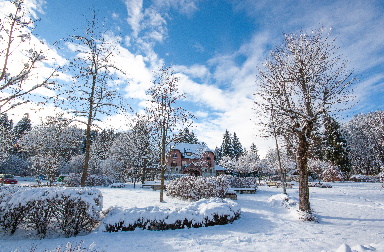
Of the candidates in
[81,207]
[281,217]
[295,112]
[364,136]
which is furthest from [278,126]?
[364,136]

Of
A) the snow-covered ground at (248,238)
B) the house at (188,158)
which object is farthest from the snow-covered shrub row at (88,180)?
the snow-covered ground at (248,238)

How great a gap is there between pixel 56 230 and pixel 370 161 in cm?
6547

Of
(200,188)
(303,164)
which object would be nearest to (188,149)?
(200,188)

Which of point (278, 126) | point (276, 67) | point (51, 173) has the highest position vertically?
point (276, 67)

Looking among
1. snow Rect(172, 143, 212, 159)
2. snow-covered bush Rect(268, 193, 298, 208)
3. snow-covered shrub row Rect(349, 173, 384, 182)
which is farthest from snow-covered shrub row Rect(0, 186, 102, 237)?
snow-covered shrub row Rect(349, 173, 384, 182)

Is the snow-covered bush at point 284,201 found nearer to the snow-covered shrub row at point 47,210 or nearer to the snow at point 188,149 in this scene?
the snow-covered shrub row at point 47,210

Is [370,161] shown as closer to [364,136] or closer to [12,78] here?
[364,136]

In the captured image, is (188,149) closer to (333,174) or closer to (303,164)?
(333,174)

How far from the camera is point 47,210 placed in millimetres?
6648

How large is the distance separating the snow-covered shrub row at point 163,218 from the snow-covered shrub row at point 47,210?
796 millimetres

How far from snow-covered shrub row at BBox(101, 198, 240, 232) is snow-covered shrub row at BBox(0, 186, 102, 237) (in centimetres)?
80

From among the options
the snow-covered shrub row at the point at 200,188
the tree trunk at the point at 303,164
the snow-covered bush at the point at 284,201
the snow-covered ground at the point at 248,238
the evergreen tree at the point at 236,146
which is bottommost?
the snow-covered ground at the point at 248,238

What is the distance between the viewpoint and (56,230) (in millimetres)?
7102

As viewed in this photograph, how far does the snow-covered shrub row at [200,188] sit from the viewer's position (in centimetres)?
1422
